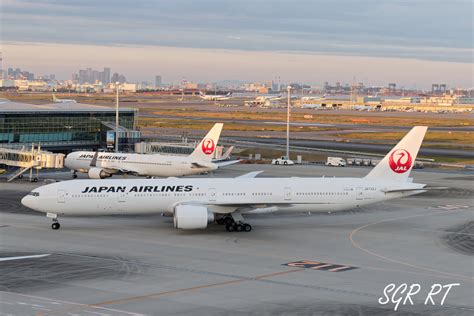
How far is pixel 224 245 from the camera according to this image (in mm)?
51938

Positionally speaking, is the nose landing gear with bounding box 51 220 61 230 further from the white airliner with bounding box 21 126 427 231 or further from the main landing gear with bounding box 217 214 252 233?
the main landing gear with bounding box 217 214 252 233

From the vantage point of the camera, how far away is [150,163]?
299 ft

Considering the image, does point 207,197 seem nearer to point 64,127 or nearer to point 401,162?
point 401,162

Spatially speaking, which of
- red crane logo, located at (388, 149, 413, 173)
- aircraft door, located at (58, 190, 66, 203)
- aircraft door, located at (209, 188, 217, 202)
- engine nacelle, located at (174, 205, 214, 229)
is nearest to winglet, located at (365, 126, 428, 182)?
red crane logo, located at (388, 149, 413, 173)

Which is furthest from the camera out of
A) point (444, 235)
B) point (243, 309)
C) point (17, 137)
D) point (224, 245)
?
point (17, 137)

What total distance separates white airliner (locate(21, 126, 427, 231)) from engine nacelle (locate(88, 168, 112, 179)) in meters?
34.1

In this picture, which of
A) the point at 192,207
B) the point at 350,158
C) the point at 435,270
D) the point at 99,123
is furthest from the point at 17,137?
the point at 435,270

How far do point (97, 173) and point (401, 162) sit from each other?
42776mm

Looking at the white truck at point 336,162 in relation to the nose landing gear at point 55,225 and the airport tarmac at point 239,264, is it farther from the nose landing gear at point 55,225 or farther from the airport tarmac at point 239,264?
the nose landing gear at point 55,225

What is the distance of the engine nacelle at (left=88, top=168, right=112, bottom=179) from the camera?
9169 cm

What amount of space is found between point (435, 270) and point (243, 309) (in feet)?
48.5

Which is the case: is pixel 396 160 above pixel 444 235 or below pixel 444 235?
above

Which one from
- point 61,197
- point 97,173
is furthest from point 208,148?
point 61,197

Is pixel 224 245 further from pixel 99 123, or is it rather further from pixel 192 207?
pixel 99 123
